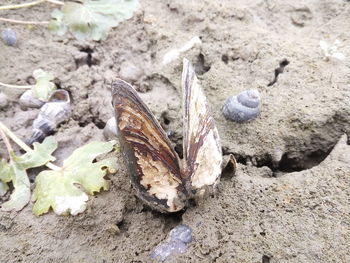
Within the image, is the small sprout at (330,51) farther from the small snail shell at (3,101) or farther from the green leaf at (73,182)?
the small snail shell at (3,101)

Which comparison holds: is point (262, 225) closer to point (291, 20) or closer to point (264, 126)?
point (264, 126)

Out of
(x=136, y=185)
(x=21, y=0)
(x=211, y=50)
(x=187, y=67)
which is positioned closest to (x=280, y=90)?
(x=211, y=50)

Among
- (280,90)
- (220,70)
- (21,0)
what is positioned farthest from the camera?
(21,0)

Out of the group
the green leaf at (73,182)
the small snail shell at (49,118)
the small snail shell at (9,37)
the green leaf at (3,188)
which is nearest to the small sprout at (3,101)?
the small snail shell at (49,118)

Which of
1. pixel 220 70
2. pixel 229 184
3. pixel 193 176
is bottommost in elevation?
pixel 229 184

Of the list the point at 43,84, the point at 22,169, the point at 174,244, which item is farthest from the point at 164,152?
the point at 43,84

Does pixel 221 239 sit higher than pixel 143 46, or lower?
lower
